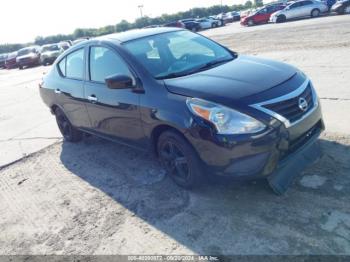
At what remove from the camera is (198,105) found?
134 inches

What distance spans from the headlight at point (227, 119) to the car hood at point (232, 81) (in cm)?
8

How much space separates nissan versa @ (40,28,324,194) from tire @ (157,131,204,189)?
0.01 m

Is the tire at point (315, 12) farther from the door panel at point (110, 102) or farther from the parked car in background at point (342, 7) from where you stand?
the door panel at point (110, 102)

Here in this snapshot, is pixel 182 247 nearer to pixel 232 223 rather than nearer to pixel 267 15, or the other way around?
pixel 232 223

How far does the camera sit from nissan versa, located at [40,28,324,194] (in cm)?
325

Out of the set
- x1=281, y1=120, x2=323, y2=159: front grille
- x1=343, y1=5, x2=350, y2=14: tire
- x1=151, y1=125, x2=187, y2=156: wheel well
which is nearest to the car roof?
x1=151, y1=125, x2=187, y2=156: wheel well

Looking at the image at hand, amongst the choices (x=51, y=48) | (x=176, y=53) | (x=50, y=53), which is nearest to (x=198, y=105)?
(x=176, y=53)

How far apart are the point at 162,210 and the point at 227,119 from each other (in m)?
1.20

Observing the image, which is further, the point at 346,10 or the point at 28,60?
the point at 28,60

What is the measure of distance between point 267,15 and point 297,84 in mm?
30926

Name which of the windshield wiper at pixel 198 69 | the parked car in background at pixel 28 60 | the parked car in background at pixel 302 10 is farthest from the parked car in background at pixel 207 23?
the windshield wiper at pixel 198 69

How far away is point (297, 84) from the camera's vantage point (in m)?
3.62

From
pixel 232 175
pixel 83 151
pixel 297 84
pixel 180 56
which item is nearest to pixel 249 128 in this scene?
pixel 232 175

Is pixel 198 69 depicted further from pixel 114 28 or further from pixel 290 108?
pixel 114 28
